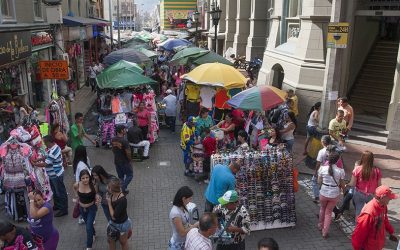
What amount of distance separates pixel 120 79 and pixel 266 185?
7.14m

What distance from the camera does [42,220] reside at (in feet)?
18.0

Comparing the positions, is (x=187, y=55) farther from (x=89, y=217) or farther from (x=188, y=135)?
(x=89, y=217)

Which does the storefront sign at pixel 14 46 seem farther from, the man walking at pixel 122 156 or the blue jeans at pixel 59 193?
the man walking at pixel 122 156

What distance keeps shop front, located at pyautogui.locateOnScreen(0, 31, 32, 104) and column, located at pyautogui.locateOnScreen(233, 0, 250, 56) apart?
53.9ft

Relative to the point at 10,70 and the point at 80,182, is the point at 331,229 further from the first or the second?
the point at 10,70

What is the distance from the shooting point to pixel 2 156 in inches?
281

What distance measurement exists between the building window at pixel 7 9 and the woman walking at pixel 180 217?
970 centimetres

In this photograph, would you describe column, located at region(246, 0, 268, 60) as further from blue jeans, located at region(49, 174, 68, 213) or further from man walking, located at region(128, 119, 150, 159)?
blue jeans, located at region(49, 174, 68, 213)

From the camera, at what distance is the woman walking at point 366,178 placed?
6.20 meters

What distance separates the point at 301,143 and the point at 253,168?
578 cm

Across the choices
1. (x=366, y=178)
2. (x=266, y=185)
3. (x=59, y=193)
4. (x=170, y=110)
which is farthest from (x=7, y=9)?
(x=366, y=178)

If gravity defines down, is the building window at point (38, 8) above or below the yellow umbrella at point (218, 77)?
above

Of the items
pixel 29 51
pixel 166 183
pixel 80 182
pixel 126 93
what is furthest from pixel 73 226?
pixel 29 51

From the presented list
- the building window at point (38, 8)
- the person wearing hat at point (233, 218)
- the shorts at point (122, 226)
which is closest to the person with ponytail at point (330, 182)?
the person wearing hat at point (233, 218)
